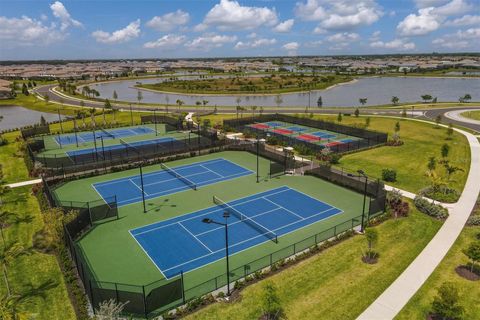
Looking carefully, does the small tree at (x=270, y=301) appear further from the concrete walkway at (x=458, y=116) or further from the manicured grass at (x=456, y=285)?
the concrete walkway at (x=458, y=116)

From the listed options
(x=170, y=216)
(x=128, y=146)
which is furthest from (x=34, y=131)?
(x=170, y=216)

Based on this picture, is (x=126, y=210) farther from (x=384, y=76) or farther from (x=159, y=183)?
(x=384, y=76)

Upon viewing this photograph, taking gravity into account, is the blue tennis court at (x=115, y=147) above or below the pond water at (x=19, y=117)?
above

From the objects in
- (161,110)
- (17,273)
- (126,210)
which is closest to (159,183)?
(126,210)

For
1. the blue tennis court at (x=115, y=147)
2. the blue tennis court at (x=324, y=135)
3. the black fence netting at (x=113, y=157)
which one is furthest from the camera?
the blue tennis court at (x=324, y=135)

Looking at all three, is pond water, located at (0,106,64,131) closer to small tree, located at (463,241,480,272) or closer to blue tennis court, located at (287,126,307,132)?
blue tennis court, located at (287,126,307,132)

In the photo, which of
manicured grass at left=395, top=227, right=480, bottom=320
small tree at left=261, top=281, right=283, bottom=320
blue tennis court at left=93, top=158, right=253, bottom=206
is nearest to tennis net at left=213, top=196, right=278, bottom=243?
blue tennis court at left=93, top=158, right=253, bottom=206

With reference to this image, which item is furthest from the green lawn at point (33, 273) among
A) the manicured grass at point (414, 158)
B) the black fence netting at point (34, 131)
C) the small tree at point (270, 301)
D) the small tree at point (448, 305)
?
the manicured grass at point (414, 158)
